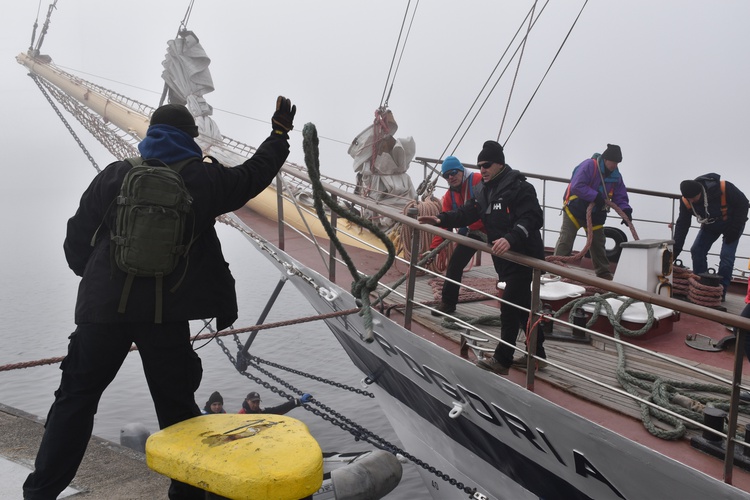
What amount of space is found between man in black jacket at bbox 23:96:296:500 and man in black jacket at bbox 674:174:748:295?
16.6ft

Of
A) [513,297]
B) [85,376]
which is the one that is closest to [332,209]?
[513,297]

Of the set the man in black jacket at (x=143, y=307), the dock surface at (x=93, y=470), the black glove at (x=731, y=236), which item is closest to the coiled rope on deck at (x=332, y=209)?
the man in black jacket at (x=143, y=307)

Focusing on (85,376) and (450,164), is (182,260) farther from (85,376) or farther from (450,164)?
(450,164)

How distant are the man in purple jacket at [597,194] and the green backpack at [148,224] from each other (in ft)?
15.6

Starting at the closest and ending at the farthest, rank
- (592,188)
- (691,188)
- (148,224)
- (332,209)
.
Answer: (148,224) → (332,209) → (691,188) → (592,188)

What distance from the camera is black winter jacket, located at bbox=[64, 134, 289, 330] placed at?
2395mm

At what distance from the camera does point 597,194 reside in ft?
20.1

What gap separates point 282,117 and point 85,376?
1.44 m

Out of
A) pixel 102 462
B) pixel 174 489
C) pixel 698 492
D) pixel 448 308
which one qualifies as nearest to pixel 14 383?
pixel 102 462

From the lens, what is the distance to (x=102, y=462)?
419 centimetres

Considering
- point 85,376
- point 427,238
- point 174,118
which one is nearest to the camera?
point 85,376

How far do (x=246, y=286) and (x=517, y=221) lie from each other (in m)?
25.5

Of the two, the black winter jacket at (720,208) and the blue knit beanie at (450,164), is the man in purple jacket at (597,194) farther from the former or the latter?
the blue knit beanie at (450,164)

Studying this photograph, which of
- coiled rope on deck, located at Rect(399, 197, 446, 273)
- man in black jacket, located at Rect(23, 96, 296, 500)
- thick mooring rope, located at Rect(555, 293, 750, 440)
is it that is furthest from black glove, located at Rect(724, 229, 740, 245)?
man in black jacket, located at Rect(23, 96, 296, 500)
